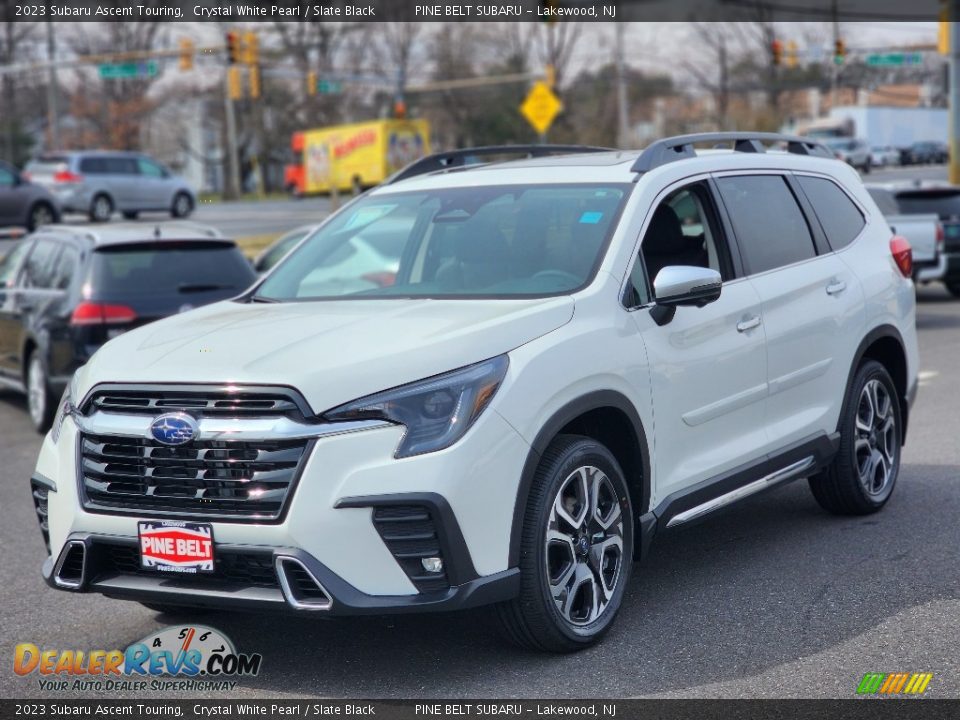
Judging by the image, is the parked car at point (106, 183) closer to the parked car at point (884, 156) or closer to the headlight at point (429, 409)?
the headlight at point (429, 409)

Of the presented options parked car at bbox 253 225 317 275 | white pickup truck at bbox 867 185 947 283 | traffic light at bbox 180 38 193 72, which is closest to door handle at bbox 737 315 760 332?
parked car at bbox 253 225 317 275

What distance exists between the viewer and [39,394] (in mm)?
10836

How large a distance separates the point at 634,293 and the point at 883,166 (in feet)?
189

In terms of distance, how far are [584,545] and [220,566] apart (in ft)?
4.36

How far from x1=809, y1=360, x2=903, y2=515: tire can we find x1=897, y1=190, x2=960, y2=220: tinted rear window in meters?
12.3

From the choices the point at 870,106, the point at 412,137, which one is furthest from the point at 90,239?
the point at 870,106

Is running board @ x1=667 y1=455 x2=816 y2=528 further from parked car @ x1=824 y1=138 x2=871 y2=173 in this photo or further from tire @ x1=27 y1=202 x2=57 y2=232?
parked car @ x1=824 y1=138 x2=871 y2=173

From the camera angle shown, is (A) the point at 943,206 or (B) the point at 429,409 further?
(A) the point at 943,206

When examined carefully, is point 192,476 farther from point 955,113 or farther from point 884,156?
point 884,156

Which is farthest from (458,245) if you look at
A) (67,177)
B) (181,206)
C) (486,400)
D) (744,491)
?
(181,206)

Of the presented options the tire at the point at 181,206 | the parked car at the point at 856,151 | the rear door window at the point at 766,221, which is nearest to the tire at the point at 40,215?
the tire at the point at 181,206

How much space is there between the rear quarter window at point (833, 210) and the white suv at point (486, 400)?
0.04 m

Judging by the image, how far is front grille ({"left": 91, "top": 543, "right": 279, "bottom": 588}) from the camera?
4.32 m

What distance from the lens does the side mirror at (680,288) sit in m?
5.18
